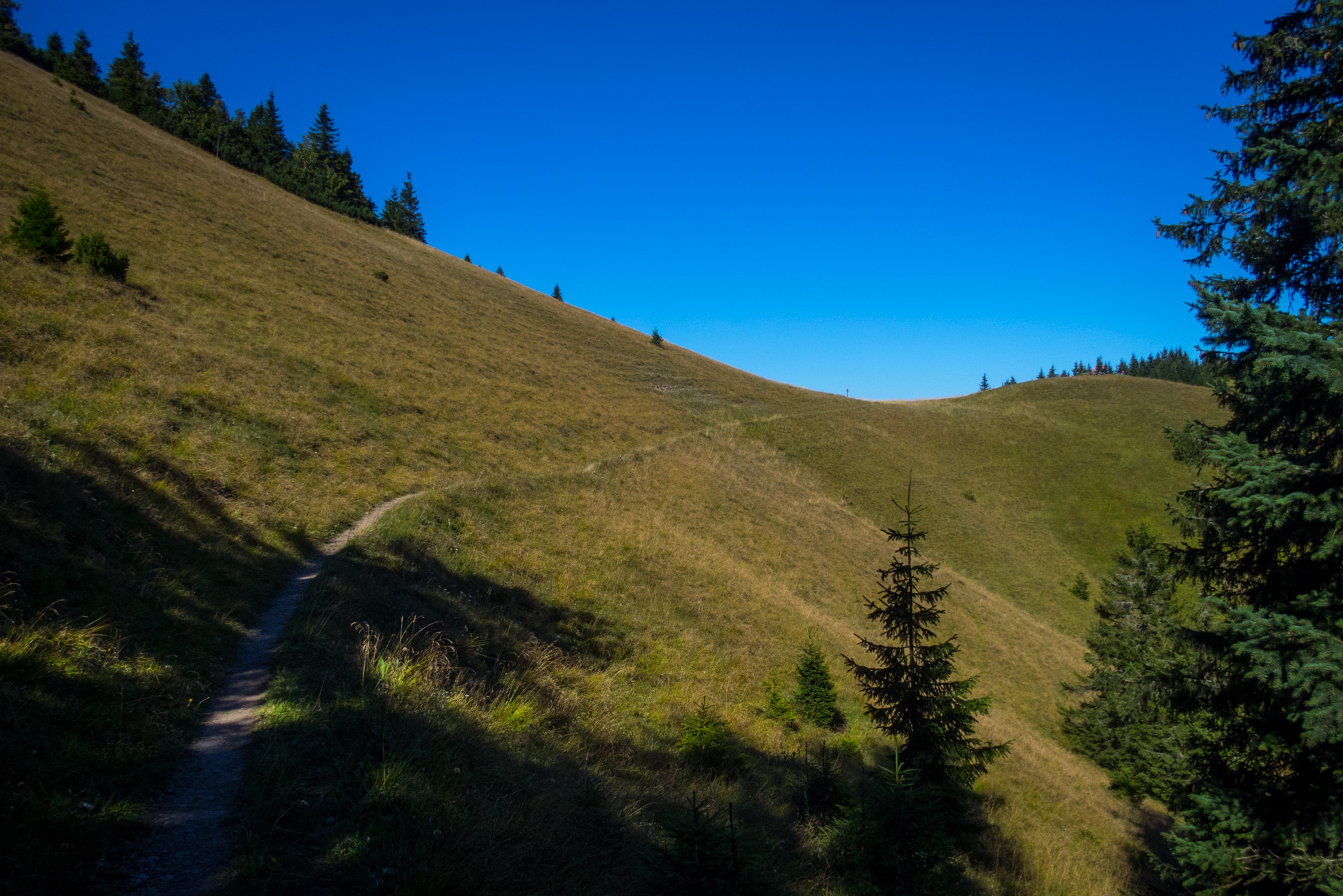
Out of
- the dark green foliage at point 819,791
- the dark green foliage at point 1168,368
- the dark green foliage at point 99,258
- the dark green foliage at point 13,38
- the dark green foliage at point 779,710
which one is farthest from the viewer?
the dark green foliage at point 1168,368

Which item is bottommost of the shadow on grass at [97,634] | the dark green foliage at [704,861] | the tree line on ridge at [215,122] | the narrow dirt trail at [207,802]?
the dark green foliage at [704,861]

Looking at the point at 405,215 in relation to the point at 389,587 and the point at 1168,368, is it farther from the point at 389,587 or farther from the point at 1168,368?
the point at 1168,368

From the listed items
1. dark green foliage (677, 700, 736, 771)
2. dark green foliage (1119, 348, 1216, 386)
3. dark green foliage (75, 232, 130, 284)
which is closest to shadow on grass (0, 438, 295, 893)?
dark green foliage (677, 700, 736, 771)

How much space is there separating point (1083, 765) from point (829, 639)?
13220 mm

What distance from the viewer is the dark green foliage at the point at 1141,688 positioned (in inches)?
347

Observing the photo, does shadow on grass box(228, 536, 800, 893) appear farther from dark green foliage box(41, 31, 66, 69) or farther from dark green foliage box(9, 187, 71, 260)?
dark green foliage box(41, 31, 66, 69)

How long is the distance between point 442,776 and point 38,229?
76.4 ft

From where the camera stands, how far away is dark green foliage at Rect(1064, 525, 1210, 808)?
347 inches

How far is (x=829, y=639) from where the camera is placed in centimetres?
1984

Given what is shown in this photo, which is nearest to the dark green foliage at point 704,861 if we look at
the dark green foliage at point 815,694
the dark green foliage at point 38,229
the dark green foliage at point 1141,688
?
the dark green foliage at point 1141,688

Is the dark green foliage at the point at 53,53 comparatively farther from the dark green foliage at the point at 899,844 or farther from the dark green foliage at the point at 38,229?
the dark green foliage at the point at 899,844

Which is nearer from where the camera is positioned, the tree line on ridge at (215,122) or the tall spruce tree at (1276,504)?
the tall spruce tree at (1276,504)

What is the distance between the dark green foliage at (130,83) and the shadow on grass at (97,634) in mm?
76663

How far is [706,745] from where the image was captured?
9.83 m
